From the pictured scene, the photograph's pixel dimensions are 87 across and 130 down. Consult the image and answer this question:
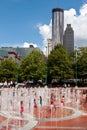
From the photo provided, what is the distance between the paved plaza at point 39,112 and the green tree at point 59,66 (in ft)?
45.9

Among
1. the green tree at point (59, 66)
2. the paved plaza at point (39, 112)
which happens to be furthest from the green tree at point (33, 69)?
the paved plaza at point (39, 112)

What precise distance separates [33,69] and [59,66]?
6.55 m

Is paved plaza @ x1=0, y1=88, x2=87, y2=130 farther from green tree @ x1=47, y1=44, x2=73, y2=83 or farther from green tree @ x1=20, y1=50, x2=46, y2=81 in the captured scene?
green tree @ x1=20, y1=50, x2=46, y2=81

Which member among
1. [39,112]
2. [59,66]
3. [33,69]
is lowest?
[39,112]

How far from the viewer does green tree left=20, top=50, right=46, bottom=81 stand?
80.7 metres

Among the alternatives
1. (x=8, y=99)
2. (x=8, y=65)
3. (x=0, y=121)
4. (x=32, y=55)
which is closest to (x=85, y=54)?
(x=32, y=55)

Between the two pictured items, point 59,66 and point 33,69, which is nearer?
point 59,66

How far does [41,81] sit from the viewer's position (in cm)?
8988

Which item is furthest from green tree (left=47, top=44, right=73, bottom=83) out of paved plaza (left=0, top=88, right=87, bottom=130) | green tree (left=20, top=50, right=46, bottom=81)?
paved plaza (left=0, top=88, right=87, bottom=130)

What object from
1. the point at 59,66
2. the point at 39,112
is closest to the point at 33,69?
the point at 59,66

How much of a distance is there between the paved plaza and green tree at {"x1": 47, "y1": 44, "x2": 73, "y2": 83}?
1400 cm

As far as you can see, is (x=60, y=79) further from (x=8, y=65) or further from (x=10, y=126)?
(x=10, y=126)

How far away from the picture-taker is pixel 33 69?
81.4m

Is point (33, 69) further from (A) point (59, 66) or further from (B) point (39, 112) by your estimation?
(B) point (39, 112)
